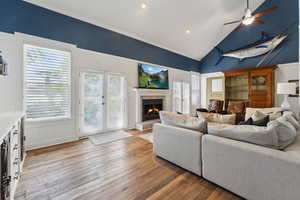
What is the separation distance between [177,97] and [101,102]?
346cm

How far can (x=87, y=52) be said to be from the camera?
3.50 m

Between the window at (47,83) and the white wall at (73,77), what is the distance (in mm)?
107

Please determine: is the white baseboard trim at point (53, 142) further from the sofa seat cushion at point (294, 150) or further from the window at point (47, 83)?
the sofa seat cushion at point (294, 150)

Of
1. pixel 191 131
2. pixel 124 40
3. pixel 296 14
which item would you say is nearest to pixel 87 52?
pixel 124 40

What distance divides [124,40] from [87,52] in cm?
130

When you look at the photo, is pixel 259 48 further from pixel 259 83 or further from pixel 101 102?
pixel 101 102

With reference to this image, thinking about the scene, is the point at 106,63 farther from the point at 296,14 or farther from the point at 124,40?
the point at 296,14

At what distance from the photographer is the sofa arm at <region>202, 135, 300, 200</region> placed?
1.17 meters

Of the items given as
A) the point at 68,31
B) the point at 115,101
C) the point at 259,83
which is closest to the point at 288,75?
the point at 259,83

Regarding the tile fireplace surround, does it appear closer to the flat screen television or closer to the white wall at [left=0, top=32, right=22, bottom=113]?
the flat screen television

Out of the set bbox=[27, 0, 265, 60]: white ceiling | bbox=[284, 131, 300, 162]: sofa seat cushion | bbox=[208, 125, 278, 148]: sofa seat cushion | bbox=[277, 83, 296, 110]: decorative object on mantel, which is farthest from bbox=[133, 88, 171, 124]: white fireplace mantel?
bbox=[284, 131, 300, 162]: sofa seat cushion

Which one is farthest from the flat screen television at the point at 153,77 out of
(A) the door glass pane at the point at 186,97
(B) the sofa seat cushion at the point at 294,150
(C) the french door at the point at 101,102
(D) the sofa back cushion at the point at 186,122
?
(B) the sofa seat cushion at the point at 294,150

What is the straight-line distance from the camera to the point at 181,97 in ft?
20.3

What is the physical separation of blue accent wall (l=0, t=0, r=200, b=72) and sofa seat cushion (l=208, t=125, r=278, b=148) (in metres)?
3.57
